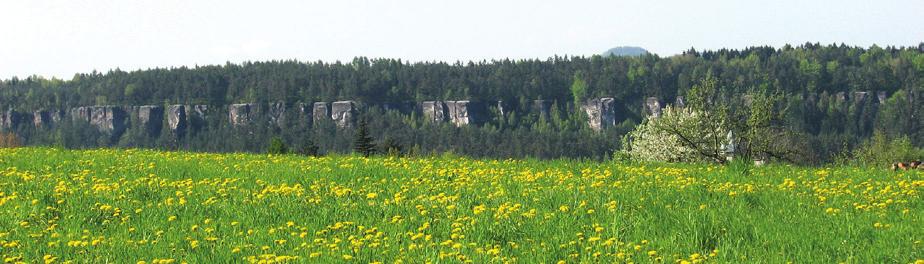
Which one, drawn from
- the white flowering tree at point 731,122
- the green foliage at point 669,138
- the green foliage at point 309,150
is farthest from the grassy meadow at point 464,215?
the green foliage at point 669,138

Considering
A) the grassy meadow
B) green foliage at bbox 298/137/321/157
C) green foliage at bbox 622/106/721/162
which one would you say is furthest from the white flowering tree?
the grassy meadow

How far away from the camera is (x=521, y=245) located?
9.50 metres

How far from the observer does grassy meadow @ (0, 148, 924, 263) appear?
9.03 m

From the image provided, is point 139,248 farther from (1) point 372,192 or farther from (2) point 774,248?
(2) point 774,248

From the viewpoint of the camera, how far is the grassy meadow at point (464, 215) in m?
9.03

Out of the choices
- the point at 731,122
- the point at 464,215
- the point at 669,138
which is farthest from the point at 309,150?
the point at 464,215

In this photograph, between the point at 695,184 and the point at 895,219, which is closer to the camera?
the point at 895,219

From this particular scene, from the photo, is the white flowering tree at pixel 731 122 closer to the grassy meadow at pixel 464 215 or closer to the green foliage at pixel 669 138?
the green foliage at pixel 669 138

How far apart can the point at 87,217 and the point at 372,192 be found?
3.69m

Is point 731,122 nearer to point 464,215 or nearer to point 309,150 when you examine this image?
point 464,215

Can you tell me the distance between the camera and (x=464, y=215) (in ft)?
36.6

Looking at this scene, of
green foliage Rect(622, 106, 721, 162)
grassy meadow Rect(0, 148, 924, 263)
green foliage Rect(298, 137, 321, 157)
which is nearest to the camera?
grassy meadow Rect(0, 148, 924, 263)

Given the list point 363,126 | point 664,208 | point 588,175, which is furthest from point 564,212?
point 363,126

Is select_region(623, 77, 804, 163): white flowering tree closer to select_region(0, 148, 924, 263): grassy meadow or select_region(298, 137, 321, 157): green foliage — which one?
select_region(298, 137, 321, 157): green foliage
